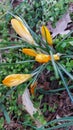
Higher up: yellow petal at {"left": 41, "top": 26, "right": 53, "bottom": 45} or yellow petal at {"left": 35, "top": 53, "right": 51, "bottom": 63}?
yellow petal at {"left": 41, "top": 26, "right": 53, "bottom": 45}

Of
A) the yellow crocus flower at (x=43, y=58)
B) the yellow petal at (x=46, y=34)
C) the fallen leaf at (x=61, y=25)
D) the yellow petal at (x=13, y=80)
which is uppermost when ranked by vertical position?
the fallen leaf at (x=61, y=25)

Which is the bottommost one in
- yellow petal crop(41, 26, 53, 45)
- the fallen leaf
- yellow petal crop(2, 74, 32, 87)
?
yellow petal crop(2, 74, 32, 87)

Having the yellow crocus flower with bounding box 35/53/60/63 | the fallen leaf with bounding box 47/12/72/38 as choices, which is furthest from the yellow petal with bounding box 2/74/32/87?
the fallen leaf with bounding box 47/12/72/38

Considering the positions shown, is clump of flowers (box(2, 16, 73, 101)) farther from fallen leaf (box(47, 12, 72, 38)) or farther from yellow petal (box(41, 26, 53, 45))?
fallen leaf (box(47, 12, 72, 38))

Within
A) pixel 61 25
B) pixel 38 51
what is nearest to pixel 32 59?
pixel 38 51

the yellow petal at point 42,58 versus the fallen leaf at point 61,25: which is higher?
the fallen leaf at point 61,25

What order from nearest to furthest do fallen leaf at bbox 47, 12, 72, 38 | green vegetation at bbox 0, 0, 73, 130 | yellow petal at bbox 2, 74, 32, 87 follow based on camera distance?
yellow petal at bbox 2, 74, 32, 87 < green vegetation at bbox 0, 0, 73, 130 < fallen leaf at bbox 47, 12, 72, 38

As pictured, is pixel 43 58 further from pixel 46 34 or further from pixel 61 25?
pixel 61 25

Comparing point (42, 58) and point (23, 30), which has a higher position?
point (23, 30)

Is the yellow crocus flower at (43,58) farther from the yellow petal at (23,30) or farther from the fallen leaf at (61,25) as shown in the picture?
the fallen leaf at (61,25)

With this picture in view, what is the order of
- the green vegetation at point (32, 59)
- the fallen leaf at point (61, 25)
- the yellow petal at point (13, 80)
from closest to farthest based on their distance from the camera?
1. the yellow petal at point (13, 80)
2. the green vegetation at point (32, 59)
3. the fallen leaf at point (61, 25)

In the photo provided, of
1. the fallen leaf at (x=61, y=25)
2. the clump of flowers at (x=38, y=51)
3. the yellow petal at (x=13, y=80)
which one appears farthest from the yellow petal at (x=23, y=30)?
the fallen leaf at (x=61, y=25)
